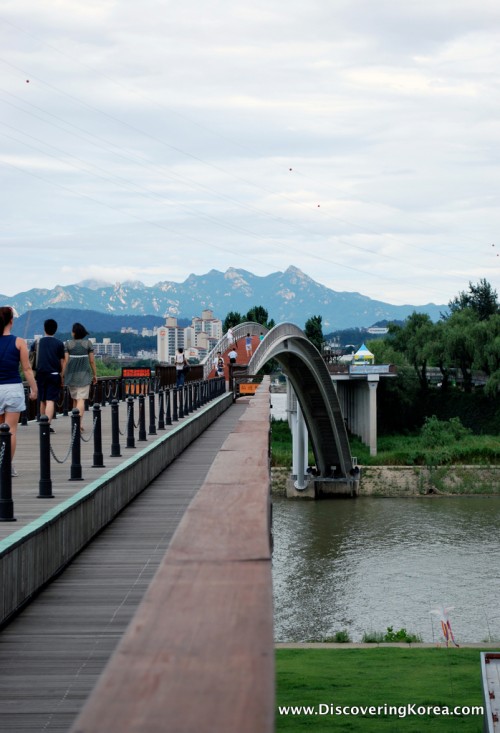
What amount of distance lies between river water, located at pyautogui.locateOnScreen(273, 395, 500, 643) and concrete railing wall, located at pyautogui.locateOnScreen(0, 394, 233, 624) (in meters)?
18.7

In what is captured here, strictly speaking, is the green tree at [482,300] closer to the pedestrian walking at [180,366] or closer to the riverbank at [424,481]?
the riverbank at [424,481]

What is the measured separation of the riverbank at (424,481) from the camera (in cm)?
6744

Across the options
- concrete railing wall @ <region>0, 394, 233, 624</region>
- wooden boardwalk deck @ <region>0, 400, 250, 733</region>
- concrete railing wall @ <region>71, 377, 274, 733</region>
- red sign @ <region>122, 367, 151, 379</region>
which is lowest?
wooden boardwalk deck @ <region>0, 400, 250, 733</region>

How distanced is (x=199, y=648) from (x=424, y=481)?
6704 centimetres

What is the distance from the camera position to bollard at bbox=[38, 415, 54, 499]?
9.43 meters

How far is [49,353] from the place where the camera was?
51.5 ft

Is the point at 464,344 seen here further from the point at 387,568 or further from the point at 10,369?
the point at 10,369

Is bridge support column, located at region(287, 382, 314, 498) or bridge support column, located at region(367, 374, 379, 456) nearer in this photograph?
bridge support column, located at region(287, 382, 314, 498)

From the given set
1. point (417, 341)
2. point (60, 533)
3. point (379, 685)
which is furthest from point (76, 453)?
point (417, 341)

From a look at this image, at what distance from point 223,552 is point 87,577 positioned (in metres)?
4.88

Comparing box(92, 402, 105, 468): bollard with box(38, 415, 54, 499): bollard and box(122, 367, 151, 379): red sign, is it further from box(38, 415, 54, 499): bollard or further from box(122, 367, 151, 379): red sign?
box(122, 367, 151, 379): red sign

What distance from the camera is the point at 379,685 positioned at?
21.7 m

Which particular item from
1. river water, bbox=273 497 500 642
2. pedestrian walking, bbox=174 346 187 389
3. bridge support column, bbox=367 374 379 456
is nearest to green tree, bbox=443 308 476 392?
bridge support column, bbox=367 374 379 456

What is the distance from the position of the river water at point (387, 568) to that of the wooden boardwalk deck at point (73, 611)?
64.3ft
